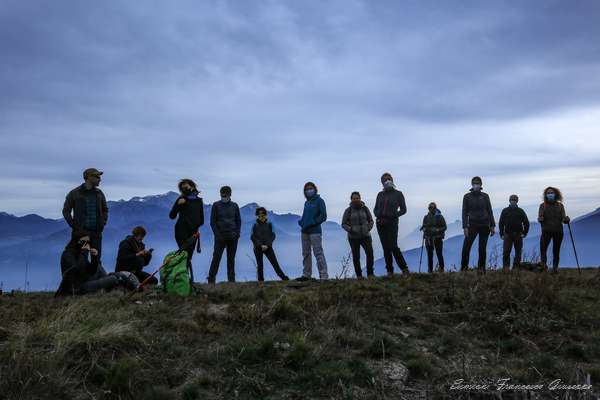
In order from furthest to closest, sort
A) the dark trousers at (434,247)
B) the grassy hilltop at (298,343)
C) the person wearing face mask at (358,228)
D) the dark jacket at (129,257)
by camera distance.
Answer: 1. the dark trousers at (434,247)
2. the person wearing face mask at (358,228)
3. the dark jacket at (129,257)
4. the grassy hilltop at (298,343)

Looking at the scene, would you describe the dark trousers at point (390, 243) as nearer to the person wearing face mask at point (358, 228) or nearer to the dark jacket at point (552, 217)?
the person wearing face mask at point (358, 228)

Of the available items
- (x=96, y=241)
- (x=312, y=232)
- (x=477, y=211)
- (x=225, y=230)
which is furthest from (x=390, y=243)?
(x=96, y=241)

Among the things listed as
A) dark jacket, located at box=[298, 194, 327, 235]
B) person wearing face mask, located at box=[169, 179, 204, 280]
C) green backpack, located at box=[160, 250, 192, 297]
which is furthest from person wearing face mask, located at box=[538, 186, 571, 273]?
green backpack, located at box=[160, 250, 192, 297]

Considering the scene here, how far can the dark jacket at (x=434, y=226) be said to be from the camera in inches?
595

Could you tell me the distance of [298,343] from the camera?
17.4 feet

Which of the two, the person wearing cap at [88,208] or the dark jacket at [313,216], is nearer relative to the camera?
the person wearing cap at [88,208]

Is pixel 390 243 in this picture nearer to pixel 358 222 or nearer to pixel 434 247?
pixel 358 222

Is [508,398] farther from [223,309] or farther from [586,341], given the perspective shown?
[223,309]

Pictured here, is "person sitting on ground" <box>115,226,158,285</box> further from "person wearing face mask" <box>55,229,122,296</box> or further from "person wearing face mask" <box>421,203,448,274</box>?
"person wearing face mask" <box>421,203,448,274</box>

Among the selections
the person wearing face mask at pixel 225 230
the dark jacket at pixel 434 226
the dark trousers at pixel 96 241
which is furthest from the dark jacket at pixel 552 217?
the dark trousers at pixel 96 241

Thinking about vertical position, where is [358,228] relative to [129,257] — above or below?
above

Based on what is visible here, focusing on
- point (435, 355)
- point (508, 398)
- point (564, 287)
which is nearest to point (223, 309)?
point (435, 355)

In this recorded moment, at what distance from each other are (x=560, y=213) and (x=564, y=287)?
3.77 m

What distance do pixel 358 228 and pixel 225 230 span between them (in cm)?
326
